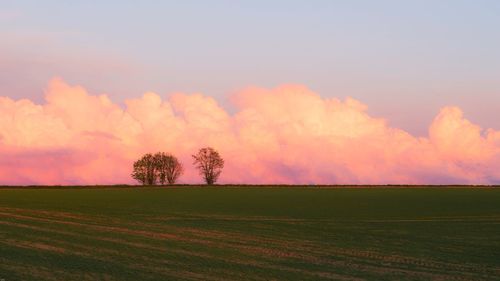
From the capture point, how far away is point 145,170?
392 feet

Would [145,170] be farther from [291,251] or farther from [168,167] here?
[291,251]

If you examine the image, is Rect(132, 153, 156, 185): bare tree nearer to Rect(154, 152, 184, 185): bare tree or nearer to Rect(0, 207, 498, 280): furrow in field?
Rect(154, 152, 184, 185): bare tree

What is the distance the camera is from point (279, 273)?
20.4 m

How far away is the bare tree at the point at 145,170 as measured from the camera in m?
119

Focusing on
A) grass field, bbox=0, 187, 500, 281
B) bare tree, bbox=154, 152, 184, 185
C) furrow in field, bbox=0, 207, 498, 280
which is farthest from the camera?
bare tree, bbox=154, 152, 184, 185

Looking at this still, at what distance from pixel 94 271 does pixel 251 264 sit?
19.3 feet

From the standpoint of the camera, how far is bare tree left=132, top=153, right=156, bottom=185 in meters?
119

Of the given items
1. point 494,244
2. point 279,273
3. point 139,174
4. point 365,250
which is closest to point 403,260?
point 365,250

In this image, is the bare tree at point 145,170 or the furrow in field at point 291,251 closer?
the furrow in field at point 291,251

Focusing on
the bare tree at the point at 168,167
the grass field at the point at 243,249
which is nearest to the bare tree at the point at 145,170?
the bare tree at the point at 168,167

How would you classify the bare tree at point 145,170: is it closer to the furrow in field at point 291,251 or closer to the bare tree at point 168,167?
the bare tree at point 168,167

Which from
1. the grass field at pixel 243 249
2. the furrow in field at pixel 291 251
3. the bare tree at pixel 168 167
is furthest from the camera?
the bare tree at pixel 168 167

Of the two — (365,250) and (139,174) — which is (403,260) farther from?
(139,174)

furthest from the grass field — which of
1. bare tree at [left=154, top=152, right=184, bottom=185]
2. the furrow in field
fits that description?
bare tree at [left=154, top=152, right=184, bottom=185]
